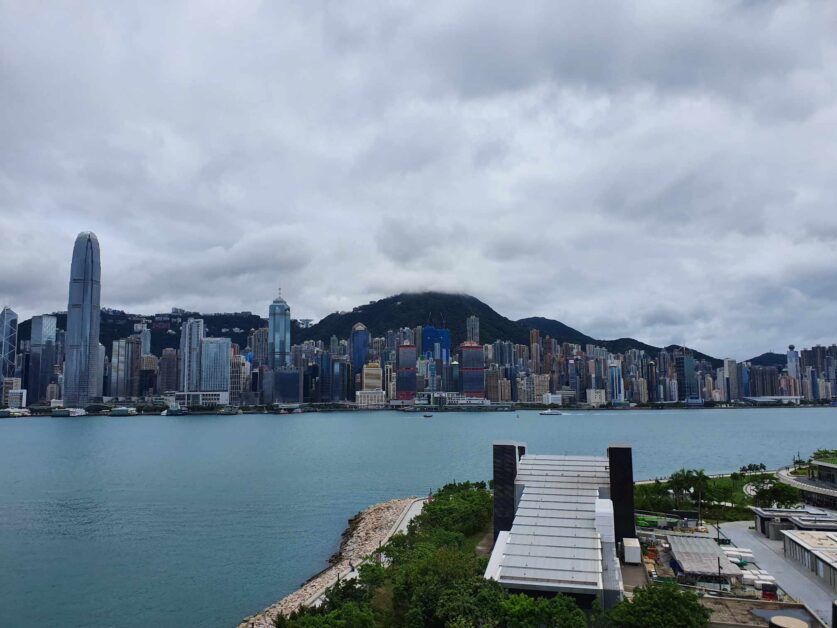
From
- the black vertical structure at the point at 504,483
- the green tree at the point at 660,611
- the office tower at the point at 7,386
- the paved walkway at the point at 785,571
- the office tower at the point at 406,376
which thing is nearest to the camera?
the green tree at the point at 660,611

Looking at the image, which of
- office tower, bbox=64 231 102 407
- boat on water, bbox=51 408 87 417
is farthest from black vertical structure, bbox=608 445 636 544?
office tower, bbox=64 231 102 407

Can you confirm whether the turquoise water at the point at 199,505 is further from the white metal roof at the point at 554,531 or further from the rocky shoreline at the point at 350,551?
the white metal roof at the point at 554,531

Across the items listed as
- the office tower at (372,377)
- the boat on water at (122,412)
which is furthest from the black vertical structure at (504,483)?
the office tower at (372,377)

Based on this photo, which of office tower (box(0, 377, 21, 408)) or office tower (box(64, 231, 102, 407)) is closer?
office tower (box(64, 231, 102, 407))

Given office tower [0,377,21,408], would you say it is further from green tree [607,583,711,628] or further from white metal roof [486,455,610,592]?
green tree [607,583,711,628]

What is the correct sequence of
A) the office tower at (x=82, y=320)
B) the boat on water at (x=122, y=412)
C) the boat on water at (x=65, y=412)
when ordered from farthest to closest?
the office tower at (x=82, y=320)
the boat on water at (x=65, y=412)
the boat on water at (x=122, y=412)

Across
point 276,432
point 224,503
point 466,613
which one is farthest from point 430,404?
point 466,613

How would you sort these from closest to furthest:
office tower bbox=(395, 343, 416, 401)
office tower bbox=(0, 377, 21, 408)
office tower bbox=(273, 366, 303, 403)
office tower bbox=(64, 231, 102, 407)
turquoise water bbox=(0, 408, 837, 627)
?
1. turquoise water bbox=(0, 408, 837, 627)
2. office tower bbox=(64, 231, 102, 407)
3. office tower bbox=(0, 377, 21, 408)
4. office tower bbox=(273, 366, 303, 403)
5. office tower bbox=(395, 343, 416, 401)
